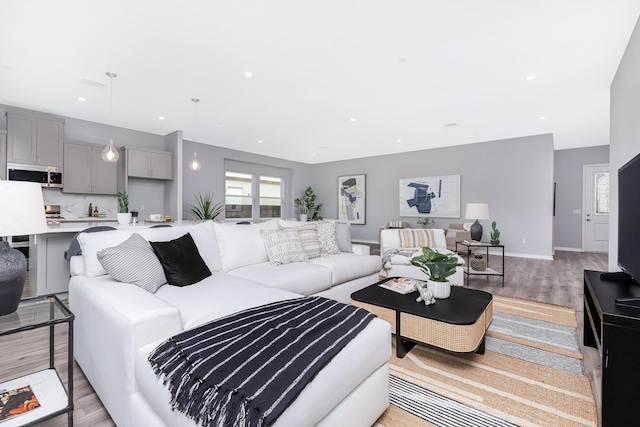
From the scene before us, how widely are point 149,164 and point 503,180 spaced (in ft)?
24.9

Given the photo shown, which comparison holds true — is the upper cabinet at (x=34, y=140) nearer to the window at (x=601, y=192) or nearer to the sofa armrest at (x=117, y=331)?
the sofa armrest at (x=117, y=331)

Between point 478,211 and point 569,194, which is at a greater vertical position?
point 569,194

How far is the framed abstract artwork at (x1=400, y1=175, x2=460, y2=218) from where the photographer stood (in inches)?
289

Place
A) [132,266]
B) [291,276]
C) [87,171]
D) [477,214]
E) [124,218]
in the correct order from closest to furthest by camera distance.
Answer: [132,266]
[291,276]
[124,218]
[477,214]
[87,171]

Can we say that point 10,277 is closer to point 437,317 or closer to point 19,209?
point 19,209

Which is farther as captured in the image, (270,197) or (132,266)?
(270,197)

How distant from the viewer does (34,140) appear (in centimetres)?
482

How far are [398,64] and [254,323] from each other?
3121 mm

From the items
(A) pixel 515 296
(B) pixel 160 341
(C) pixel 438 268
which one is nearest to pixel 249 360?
(B) pixel 160 341

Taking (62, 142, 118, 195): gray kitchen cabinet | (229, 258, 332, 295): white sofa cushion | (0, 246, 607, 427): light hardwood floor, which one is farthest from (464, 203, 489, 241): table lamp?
(62, 142, 118, 195): gray kitchen cabinet

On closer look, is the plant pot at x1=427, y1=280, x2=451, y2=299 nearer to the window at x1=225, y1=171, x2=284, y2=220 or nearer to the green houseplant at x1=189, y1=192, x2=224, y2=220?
the green houseplant at x1=189, y1=192, x2=224, y2=220

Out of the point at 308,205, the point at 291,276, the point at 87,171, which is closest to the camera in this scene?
the point at 291,276

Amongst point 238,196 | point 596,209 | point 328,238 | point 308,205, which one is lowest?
point 328,238

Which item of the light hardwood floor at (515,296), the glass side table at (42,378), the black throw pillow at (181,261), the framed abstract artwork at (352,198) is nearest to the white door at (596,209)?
the light hardwood floor at (515,296)
